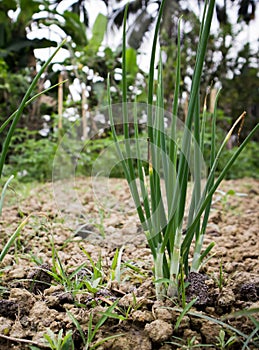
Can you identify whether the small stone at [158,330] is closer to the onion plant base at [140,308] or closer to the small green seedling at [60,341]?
the onion plant base at [140,308]

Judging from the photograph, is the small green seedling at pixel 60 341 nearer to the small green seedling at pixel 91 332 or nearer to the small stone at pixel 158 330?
the small green seedling at pixel 91 332

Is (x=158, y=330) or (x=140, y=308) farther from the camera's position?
(x=140, y=308)

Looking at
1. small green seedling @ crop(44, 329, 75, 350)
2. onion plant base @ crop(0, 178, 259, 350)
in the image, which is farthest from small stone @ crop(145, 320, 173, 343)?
small green seedling @ crop(44, 329, 75, 350)

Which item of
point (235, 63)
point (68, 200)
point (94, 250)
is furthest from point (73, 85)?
point (235, 63)

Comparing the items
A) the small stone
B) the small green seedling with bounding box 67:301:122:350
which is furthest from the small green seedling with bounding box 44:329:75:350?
the small stone

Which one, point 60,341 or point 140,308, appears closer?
point 60,341

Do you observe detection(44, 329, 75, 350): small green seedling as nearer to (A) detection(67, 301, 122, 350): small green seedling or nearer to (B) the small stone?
(A) detection(67, 301, 122, 350): small green seedling

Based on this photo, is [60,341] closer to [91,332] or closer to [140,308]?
[91,332]

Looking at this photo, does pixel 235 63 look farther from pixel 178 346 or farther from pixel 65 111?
pixel 178 346

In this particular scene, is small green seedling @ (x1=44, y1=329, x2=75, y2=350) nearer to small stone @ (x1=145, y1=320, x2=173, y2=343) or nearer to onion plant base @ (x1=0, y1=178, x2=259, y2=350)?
onion plant base @ (x1=0, y1=178, x2=259, y2=350)

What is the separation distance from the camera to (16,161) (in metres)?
4.12

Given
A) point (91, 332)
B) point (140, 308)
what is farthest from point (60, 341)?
point (140, 308)

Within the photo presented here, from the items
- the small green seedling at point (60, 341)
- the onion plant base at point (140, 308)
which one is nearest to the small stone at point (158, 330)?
the onion plant base at point (140, 308)

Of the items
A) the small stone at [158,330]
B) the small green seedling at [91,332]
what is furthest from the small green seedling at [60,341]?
the small stone at [158,330]
